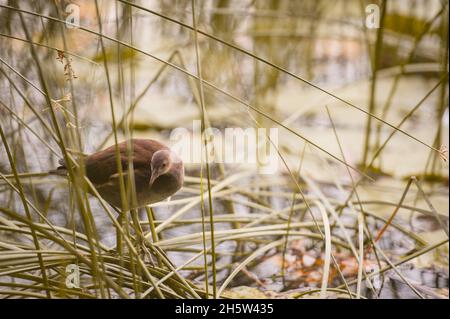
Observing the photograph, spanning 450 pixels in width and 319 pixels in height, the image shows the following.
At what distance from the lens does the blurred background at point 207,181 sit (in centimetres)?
75

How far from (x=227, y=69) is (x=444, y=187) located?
2.01 feet

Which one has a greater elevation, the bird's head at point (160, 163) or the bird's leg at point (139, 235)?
the bird's head at point (160, 163)

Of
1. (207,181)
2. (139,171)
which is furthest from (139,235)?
(207,181)

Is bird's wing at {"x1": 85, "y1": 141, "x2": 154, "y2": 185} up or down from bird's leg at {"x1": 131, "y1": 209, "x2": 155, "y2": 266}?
up

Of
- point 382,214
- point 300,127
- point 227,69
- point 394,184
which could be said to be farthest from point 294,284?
point 300,127

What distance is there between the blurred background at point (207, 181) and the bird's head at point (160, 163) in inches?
1.9

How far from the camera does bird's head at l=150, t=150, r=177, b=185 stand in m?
0.73

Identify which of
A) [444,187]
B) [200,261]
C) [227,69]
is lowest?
[444,187]

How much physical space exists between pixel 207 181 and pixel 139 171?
0.24 meters

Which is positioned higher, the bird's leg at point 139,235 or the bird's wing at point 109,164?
the bird's wing at point 109,164

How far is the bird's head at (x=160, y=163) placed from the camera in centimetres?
73

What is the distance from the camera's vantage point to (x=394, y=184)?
1.54m

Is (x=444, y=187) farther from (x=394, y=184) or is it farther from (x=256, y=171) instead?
(x=256, y=171)

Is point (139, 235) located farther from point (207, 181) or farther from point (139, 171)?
point (207, 181)
